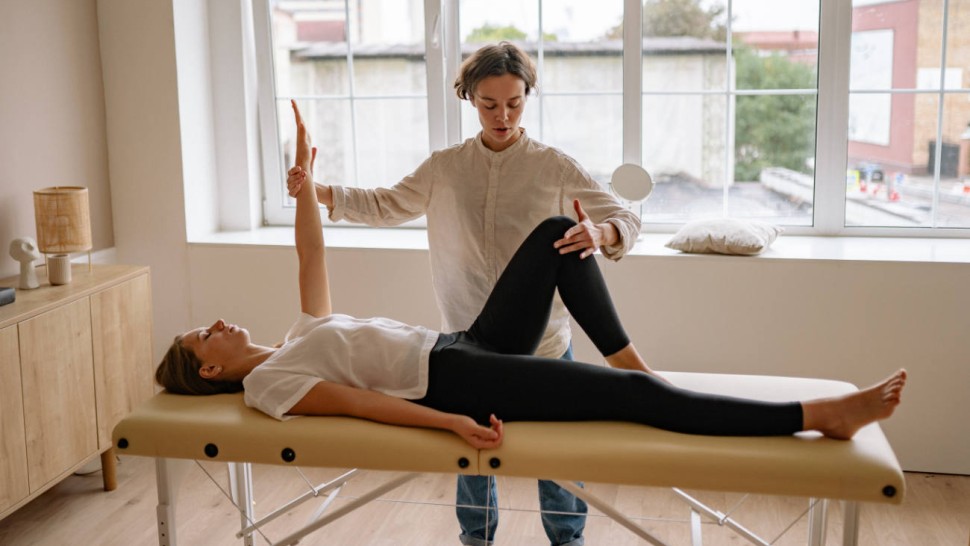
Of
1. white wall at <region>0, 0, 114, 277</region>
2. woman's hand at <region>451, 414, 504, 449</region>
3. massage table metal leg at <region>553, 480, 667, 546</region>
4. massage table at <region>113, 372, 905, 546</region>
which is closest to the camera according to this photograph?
massage table at <region>113, 372, 905, 546</region>

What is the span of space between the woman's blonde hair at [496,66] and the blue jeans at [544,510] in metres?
0.71

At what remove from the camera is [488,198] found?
2.38m

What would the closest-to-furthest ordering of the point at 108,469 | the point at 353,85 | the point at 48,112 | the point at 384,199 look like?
the point at 384,199, the point at 108,469, the point at 48,112, the point at 353,85

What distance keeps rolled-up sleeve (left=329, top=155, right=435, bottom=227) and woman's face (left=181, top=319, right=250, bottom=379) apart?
0.40 metres

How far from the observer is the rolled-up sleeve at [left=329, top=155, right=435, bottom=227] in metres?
2.46

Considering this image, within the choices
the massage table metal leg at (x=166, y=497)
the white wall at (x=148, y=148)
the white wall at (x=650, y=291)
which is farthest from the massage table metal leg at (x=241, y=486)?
the white wall at (x=148, y=148)

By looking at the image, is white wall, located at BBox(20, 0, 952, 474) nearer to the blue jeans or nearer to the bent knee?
the blue jeans

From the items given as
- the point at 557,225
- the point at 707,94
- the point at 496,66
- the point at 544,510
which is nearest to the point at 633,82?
the point at 707,94

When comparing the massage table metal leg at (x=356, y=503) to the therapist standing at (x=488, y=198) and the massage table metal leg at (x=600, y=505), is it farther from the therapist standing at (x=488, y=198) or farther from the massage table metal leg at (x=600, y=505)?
the massage table metal leg at (x=600, y=505)

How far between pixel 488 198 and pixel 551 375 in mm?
529

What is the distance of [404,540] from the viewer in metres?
2.81

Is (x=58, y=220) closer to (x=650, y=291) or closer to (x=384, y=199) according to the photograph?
(x=384, y=199)

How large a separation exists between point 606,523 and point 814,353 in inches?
34.5

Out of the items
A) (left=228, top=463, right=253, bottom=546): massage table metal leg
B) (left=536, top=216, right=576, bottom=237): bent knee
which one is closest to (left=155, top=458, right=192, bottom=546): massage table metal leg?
(left=228, top=463, right=253, bottom=546): massage table metal leg
